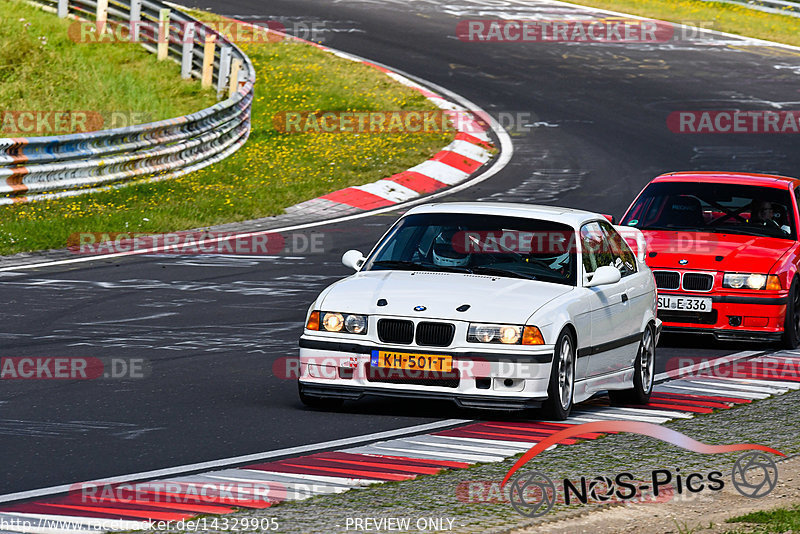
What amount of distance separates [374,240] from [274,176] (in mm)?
5308

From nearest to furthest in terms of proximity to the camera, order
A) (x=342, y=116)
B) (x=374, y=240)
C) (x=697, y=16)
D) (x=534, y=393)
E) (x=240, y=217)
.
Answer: (x=534, y=393)
(x=374, y=240)
(x=240, y=217)
(x=342, y=116)
(x=697, y=16)

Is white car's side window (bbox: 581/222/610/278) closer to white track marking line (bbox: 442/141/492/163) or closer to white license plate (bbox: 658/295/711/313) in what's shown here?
white license plate (bbox: 658/295/711/313)

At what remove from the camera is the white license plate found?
43.1 feet

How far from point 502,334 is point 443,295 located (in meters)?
0.46

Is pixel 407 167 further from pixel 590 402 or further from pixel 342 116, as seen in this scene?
pixel 590 402

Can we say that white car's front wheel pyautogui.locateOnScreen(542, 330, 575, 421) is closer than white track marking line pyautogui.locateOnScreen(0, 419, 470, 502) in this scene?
No

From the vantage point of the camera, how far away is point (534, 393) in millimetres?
9117

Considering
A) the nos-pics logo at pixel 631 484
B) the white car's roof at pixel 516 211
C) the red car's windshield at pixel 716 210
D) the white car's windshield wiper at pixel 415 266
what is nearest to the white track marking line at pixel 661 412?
the white car's roof at pixel 516 211

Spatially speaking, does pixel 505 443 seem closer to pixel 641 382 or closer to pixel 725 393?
pixel 641 382

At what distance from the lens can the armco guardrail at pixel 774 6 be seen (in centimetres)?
3934

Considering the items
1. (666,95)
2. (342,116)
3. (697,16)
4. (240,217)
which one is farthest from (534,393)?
(697,16)

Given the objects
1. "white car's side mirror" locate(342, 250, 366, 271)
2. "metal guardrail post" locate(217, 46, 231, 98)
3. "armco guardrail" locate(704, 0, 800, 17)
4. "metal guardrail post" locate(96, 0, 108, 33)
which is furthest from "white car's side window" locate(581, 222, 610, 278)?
"armco guardrail" locate(704, 0, 800, 17)

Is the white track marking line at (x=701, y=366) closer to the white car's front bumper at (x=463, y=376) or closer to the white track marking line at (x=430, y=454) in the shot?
the white car's front bumper at (x=463, y=376)

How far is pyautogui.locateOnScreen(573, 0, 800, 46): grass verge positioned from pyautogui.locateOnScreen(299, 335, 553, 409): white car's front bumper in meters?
29.7
